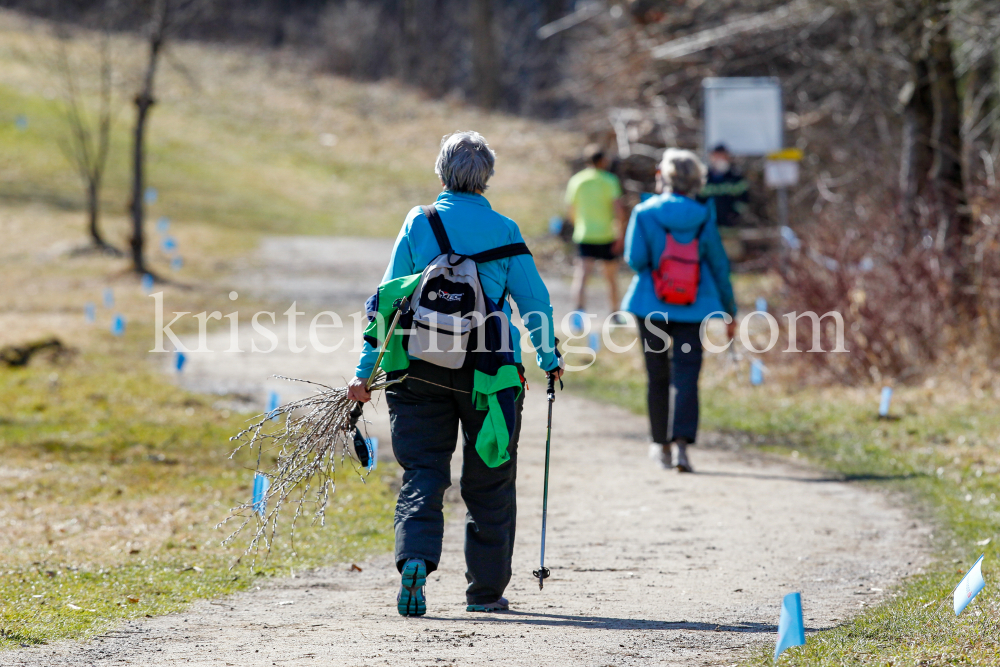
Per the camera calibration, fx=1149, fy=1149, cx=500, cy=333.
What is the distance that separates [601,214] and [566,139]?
63.7 feet

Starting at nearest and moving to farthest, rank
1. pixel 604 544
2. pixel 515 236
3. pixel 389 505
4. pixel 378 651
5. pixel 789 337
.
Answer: pixel 378 651 < pixel 515 236 < pixel 604 544 < pixel 389 505 < pixel 789 337

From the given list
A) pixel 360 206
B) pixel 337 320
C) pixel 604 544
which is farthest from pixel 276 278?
pixel 604 544

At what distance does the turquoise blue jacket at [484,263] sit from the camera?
14.5 feet

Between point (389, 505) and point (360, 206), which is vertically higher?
point (360, 206)

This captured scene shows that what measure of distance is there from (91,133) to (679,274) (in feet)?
88.8

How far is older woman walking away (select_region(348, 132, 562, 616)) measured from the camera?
172 inches

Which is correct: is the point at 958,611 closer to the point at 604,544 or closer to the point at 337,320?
the point at 604,544

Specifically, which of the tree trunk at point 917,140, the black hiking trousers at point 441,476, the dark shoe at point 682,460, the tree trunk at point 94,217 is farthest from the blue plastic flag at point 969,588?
the tree trunk at point 94,217

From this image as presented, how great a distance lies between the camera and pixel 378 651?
3934 mm

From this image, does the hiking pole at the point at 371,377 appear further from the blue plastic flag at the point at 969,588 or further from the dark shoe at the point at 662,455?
the dark shoe at the point at 662,455

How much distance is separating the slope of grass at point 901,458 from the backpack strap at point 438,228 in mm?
1850

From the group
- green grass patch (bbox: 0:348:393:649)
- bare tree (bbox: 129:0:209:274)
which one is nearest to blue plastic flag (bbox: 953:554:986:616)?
green grass patch (bbox: 0:348:393:649)

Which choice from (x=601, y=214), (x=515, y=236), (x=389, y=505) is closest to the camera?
(x=515, y=236)

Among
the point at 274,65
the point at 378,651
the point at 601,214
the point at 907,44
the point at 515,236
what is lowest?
the point at 378,651
